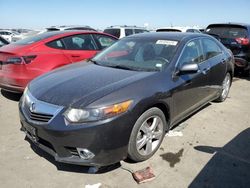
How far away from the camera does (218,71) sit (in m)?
5.17

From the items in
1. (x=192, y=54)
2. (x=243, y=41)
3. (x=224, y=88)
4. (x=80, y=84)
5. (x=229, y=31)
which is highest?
(x=192, y=54)

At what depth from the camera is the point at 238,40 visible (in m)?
8.11

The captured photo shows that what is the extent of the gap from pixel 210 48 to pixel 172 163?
255cm

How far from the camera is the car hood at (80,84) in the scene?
3.04 metres

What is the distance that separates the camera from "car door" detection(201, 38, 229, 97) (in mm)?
4914

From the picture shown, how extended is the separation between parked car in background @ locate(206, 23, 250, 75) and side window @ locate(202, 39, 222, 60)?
9.51ft

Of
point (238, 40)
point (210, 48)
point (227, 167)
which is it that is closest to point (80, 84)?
point (227, 167)

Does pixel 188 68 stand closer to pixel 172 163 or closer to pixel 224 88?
pixel 172 163

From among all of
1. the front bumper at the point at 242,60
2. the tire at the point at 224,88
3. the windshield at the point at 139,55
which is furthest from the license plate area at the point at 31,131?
the front bumper at the point at 242,60

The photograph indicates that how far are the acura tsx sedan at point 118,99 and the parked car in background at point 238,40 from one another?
378cm

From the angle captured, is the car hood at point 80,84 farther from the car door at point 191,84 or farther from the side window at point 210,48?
the side window at point 210,48

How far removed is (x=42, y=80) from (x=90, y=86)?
34.7 inches

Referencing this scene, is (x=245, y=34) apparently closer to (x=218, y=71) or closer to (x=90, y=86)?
(x=218, y=71)

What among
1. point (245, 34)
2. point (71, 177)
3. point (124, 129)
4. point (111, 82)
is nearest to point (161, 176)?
point (124, 129)
